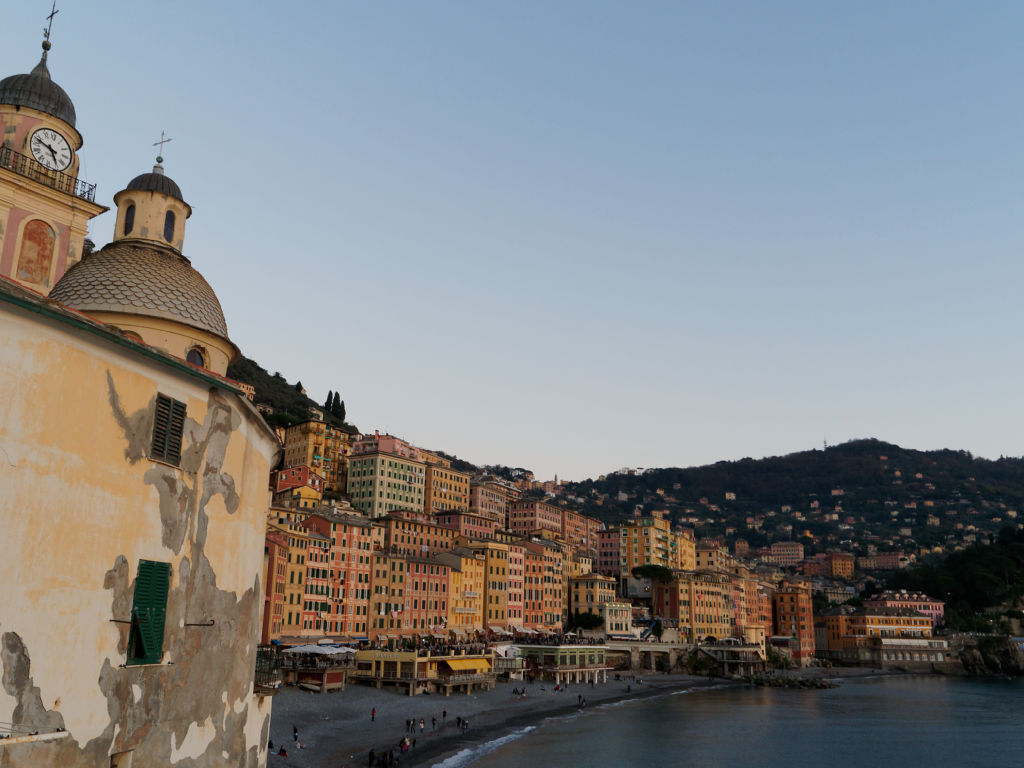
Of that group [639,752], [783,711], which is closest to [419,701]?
[639,752]

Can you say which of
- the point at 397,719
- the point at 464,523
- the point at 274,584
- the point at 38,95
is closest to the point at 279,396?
the point at 464,523

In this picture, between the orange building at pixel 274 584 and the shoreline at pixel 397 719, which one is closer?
the shoreline at pixel 397 719

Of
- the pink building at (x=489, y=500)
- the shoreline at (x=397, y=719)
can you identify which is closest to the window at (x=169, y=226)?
the shoreline at (x=397, y=719)

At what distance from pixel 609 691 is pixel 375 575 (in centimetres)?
2730

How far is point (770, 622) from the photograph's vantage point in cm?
15738

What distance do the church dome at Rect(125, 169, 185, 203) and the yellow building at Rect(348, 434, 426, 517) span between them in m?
93.0

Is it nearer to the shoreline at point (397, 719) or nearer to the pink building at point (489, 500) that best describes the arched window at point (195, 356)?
the shoreline at point (397, 719)

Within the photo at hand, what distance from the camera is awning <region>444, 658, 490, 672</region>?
74812mm

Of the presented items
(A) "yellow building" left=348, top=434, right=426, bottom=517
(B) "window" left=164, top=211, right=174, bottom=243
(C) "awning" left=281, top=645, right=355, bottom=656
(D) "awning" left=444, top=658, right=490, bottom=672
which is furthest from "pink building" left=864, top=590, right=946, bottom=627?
(B) "window" left=164, top=211, right=174, bottom=243

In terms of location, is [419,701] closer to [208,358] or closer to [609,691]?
[609,691]

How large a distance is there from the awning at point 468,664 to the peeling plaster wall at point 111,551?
6250cm

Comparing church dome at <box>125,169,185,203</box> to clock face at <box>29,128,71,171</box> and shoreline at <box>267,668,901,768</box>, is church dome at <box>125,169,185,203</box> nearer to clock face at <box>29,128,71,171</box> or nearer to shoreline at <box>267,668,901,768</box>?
clock face at <box>29,128,71,171</box>

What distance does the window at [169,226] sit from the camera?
75.1 ft

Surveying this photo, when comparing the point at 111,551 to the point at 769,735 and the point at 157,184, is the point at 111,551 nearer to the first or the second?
the point at 157,184
